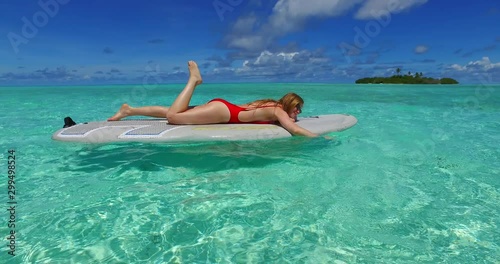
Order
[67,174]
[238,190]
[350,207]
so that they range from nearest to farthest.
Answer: [350,207] < [238,190] < [67,174]

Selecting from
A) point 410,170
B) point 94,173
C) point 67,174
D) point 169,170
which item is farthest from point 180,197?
point 410,170

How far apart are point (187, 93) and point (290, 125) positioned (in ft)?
5.81

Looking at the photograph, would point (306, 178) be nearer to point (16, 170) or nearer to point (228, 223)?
point (228, 223)

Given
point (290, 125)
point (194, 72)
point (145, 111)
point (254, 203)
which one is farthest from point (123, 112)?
point (254, 203)

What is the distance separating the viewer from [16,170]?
13.9ft

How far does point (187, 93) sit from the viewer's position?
5383 millimetres

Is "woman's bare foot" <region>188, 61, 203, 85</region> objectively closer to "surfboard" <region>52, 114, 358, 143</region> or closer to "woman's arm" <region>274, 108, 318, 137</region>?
"surfboard" <region>52, 114, 358, 143</region>

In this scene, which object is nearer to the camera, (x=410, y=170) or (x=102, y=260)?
(x=102, y=260)

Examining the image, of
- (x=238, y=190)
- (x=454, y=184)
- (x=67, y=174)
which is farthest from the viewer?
(x=67, y=174)

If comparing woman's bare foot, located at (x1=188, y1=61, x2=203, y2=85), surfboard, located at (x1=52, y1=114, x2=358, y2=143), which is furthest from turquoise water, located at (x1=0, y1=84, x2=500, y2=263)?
woman's bare foot, located at (x1=188, y1=61, x2=203, y2=85)

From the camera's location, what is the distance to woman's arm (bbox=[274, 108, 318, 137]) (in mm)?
5070

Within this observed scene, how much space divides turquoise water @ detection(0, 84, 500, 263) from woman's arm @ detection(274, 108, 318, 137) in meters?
0.20

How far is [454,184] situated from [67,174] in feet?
15.3

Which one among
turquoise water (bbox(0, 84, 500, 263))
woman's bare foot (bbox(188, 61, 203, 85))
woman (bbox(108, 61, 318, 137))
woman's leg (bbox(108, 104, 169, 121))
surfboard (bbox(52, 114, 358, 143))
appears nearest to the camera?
turquoise water (bbox(0, 84, 500, 263))
